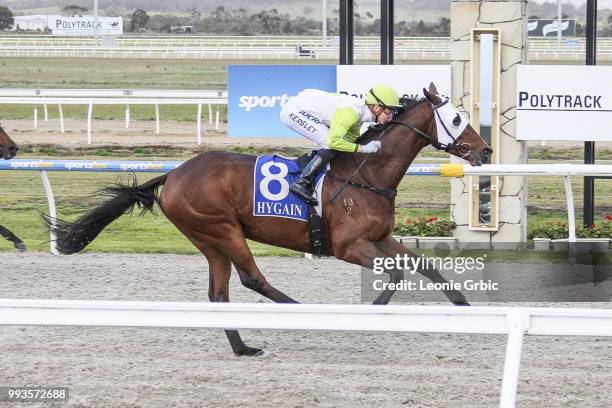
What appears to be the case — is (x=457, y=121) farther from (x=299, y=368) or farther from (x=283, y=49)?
(x=283, y=49)

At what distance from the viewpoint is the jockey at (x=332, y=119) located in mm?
5707

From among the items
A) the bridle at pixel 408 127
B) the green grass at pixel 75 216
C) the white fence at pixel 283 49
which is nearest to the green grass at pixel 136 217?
the green grass at pixel 75 216

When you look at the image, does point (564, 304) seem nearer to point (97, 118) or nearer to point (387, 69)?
point (387, 69)

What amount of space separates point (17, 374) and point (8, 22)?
224 feet

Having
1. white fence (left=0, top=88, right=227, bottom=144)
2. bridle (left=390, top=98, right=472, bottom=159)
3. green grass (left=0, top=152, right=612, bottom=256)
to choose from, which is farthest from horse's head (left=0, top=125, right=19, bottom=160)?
white fence (left=0, top=88, right=227, bottom=144)

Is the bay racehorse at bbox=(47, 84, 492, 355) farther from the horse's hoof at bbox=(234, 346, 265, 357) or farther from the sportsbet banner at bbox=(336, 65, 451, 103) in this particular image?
the sportsbet banner at bbox=(336, 65, 451, 103)

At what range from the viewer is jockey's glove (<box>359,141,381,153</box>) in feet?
19.0

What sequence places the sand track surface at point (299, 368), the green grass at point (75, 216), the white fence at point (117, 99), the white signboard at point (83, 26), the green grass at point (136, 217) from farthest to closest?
the white signboard at point (83, 26), the white fence at point (117, 99), the green grass at point (136, 217), the green grass at point (75, 216), the sand track surface at point (299, 368)

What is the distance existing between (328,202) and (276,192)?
27cm

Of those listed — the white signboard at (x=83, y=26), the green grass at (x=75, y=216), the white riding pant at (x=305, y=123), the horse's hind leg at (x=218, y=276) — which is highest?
the white signboard at (x=83, y=26)

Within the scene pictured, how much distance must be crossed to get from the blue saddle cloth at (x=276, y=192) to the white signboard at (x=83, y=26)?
5883 centimetres

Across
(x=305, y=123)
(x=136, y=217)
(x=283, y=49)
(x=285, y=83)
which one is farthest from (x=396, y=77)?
(x=283, y=49)

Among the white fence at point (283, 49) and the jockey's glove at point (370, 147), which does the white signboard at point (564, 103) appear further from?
the white fence at point (283, 49)

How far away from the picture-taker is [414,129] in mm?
5879
